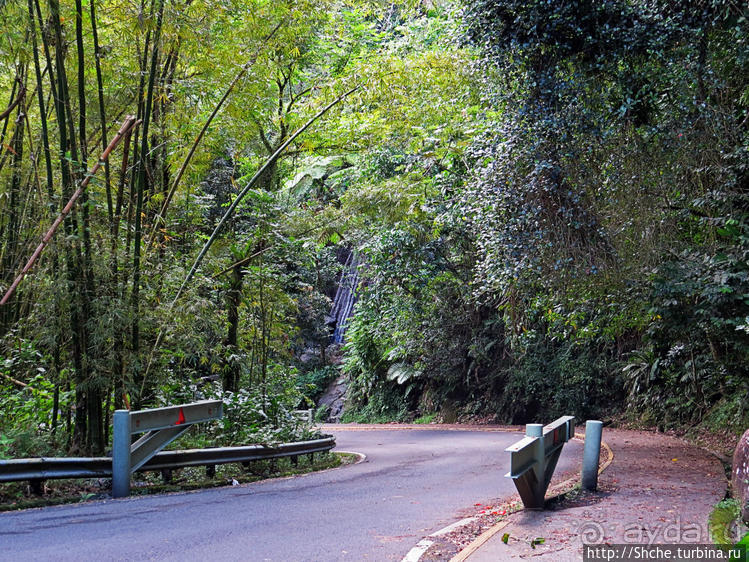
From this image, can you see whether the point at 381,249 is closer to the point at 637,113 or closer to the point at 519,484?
the point at 637,113

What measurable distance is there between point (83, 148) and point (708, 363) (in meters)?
14.8

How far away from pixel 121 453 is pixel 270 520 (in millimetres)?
2240

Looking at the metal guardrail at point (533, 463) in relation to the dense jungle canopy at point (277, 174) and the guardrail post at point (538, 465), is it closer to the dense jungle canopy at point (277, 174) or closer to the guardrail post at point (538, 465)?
the guardrail post at point (538, 465)

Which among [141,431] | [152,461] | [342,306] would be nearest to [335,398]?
[342,306]

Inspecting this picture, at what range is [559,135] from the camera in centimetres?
1095

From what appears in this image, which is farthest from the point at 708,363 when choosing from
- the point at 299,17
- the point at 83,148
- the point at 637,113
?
the point at 83,148

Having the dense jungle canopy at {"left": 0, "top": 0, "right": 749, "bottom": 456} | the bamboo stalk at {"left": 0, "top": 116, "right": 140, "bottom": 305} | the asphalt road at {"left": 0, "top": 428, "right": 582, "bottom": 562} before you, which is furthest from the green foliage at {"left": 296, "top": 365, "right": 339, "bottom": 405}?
the bamboo stalk at {"left": 0, "top": 116, "right": 140, "bottom": 305}

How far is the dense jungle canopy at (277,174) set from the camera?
883 centimetres

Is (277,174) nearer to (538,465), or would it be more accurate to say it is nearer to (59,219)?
(59,219)

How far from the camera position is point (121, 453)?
7.98m

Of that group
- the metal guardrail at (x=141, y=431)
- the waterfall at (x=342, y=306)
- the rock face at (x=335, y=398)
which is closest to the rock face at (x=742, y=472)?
the metal guardrail at (x=141, y=431)

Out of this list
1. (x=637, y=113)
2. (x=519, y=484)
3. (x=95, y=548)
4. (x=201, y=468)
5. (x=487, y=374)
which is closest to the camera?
(x=95, y=548)

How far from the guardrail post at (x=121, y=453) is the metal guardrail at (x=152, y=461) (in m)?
0.13

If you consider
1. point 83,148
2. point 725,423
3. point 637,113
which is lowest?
point 725,423
